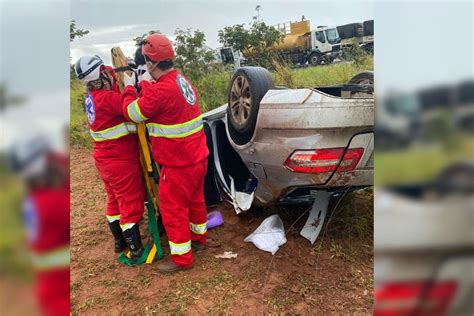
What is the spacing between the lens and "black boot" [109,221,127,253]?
3227 mm

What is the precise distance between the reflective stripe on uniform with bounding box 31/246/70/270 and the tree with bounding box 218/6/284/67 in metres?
2.94

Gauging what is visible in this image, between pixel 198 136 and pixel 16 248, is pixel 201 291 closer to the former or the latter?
pixel 198 136

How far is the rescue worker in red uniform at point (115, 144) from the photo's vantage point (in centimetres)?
278

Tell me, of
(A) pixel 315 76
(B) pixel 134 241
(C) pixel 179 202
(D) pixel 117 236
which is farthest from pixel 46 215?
(A) pixel 315 76

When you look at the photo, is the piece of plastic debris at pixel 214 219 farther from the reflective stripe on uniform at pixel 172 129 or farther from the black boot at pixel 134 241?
the reflective stripe on uniform at pixel 172 129

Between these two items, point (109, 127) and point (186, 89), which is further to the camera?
point (109, 127)

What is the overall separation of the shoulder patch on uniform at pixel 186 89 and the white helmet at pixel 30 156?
5.80 feet

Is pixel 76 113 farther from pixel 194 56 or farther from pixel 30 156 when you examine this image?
pixel 194 56

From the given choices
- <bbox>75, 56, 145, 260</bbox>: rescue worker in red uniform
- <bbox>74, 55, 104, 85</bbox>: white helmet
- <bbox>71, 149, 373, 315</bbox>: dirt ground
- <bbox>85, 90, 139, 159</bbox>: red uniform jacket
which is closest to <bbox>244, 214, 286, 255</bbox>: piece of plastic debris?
<bbox>71, 149, 373, 315</bbox>: dirt ground

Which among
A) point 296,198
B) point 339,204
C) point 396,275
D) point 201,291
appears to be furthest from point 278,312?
point 396,275

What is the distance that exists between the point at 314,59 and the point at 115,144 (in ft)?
12.6

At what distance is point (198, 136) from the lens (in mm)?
2803

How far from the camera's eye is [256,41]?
4820 millimetres

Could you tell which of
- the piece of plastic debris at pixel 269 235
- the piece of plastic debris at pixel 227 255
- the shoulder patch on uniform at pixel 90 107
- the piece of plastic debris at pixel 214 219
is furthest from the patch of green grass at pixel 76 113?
the piece of plastic debris at pixel 269 235
